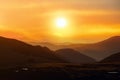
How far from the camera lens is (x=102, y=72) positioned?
195m

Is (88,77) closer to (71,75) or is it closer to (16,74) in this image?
(71,75)

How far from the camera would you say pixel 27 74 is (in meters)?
186

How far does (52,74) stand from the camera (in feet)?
614

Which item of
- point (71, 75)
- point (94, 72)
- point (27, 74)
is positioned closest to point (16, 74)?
point (27, 74)

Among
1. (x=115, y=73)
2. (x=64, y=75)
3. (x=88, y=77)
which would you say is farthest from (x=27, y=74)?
(x=115, y=73)

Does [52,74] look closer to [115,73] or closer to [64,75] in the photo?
[64,75]

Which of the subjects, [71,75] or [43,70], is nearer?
[71,75]

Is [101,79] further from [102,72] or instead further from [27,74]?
[27,74]

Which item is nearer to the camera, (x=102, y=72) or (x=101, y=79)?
(x=101, y=79)

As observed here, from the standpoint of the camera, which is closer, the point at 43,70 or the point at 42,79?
the point at 42,79

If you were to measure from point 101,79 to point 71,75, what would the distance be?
57.6 ft

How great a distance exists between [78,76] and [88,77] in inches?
251

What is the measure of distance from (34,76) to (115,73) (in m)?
45.3

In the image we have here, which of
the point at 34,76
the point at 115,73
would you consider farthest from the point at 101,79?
the point at 34,76
